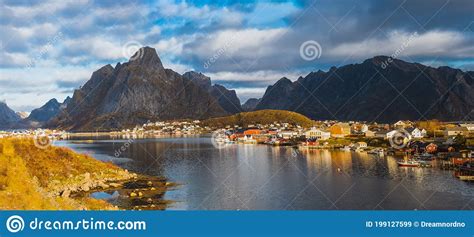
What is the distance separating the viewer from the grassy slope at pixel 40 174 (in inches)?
782

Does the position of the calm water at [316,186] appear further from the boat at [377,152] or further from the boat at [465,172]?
the boat at [377,152]

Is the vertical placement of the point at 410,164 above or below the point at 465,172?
above

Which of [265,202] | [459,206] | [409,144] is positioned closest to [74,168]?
[265,202]

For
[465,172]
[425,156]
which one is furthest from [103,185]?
[425,156]

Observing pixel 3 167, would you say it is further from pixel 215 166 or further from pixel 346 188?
pixel 215 166

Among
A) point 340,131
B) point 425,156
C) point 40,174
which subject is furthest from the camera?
point 340,131

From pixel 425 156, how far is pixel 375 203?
2805 centimetres

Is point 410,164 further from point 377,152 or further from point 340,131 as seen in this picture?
point 340,131

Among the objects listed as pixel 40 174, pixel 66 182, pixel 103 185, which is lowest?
pixel 103 185

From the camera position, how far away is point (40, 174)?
3606cm

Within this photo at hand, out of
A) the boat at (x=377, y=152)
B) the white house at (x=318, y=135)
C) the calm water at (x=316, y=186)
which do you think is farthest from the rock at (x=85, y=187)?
the white house at (x=318, y=135)

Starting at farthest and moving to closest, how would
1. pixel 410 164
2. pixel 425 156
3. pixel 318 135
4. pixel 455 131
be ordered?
pixel 318 135, pixel 455 131, pixel 425 156, pixel 410 164

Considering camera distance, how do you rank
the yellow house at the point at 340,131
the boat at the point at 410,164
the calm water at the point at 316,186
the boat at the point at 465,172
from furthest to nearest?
the yellow house at the point at 340,131, the boat at the point at 410,164, the boat at the point at 465,172, the calm water at the point at 316,186

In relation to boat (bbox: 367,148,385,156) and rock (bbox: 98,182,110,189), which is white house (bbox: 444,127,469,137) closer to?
boat (bbox: 367,148,385,156)
